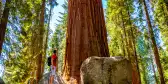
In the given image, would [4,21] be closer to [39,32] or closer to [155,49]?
[39,32]

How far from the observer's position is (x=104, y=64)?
23.9ft

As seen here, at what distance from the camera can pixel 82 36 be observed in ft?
27.5

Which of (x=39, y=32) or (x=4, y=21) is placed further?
(x=39, y=32)

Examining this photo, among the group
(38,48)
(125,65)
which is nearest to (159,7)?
(38,48)

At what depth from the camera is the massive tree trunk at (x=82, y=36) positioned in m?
8.11

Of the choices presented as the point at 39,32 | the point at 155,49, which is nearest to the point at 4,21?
the point at 39,32

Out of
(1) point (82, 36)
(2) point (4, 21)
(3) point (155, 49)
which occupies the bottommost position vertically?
(3) point (155, 49)

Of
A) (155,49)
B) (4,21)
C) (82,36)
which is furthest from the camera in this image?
(155,49)

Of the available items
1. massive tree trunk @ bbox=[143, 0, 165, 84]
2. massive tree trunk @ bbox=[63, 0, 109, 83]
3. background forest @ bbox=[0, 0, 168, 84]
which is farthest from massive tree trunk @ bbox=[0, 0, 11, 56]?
massive tree trunk @ bbox=[143, 0, 165, 84]

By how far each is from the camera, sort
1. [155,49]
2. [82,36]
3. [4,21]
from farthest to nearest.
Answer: [155,49], [4,21], [82,36]

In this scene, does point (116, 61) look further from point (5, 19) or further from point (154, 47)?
point (154, 47)

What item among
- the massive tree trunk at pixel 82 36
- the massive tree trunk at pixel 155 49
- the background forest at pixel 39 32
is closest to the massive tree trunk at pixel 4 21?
the background forest at pixel 39 32

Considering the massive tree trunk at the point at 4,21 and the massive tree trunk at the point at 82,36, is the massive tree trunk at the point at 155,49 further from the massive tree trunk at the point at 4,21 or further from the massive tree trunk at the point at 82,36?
the massive tree trunk at the point at 4,21

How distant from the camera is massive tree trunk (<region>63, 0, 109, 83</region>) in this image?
8109 millimetres
